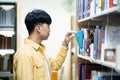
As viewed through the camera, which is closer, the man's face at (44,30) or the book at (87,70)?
the man's face at (44,30)

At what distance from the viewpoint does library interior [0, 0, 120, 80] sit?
155 cm

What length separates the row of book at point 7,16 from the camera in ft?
11.7

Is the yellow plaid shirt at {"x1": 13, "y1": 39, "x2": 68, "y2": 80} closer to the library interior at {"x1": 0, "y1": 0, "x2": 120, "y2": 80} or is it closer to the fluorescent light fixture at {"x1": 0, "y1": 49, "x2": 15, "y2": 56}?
the library interior at {"x1": 0, "y1": 0, "x2": 120, "y2": 80}

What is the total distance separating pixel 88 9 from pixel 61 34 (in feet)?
6.46

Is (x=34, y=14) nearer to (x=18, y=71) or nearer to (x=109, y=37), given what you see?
(x=18, y=71)

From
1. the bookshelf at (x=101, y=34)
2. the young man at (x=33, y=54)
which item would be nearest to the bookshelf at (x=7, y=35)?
the bookshelf at (x=101, y=34)

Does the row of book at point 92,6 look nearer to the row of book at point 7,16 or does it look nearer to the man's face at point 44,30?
the man's face at point 44,30

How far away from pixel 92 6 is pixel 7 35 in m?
1.89

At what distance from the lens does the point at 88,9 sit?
7.04ft

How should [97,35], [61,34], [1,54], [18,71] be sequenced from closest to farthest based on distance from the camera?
[97,35] < [18,71] < [1,54] < [61,34]

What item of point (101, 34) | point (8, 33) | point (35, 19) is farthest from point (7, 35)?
point (101, 34)

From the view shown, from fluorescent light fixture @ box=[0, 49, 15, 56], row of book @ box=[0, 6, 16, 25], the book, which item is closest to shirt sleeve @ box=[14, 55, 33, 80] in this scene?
the book

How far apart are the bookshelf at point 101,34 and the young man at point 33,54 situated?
0.37 metres

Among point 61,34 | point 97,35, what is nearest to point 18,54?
point 97,35
